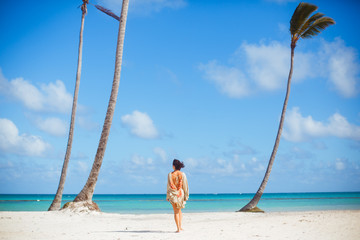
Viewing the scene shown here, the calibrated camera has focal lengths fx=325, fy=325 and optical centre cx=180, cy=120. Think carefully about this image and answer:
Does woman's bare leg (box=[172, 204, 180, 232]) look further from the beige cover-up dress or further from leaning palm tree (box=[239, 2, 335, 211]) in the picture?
leaning palm tree (box=[239, 2, 335, 211])

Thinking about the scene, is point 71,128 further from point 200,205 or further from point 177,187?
point 200,205

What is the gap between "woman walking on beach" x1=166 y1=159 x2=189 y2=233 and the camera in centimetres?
816

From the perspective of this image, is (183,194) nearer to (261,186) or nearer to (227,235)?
(227,235)

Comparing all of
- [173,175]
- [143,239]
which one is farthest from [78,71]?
[143,239]

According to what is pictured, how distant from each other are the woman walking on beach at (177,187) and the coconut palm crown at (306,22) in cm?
1108

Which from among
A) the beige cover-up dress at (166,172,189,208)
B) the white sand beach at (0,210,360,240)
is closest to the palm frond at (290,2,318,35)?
the white sand beach at (0,210,360,240)

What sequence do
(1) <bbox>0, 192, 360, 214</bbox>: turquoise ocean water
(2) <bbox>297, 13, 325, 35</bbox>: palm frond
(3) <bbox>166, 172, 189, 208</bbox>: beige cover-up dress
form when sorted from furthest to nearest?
1. (1) <bbox>0, 192, 360, 214</bbox>: turquoise ocean water
2. (2) <bbox>297, 13, 325, 35</bbox>: palm frond
3. (3) <bbox>166, 172, 189, 208</bbox>: beige cover-up dress

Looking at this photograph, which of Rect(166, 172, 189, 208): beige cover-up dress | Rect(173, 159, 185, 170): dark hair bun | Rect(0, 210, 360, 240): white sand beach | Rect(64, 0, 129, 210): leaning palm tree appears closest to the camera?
Rect(0, 210, 360, 240): white sand beach

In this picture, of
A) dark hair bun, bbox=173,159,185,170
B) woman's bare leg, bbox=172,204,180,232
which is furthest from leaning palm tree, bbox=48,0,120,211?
dark hair bun, bbox=173,159,185,170

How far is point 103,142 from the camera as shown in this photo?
517 inches

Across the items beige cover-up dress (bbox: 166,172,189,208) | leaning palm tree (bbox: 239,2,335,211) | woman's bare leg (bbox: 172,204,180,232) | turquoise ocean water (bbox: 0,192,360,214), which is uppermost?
leaning palm tree (bbox: 239,2,335,211)

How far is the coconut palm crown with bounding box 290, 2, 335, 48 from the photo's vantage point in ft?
50.8

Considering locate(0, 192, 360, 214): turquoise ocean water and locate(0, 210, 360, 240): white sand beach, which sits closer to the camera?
locate(0, 210, 360, 240): white sand beach

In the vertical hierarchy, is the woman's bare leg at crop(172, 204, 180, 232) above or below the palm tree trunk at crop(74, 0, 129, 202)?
below
